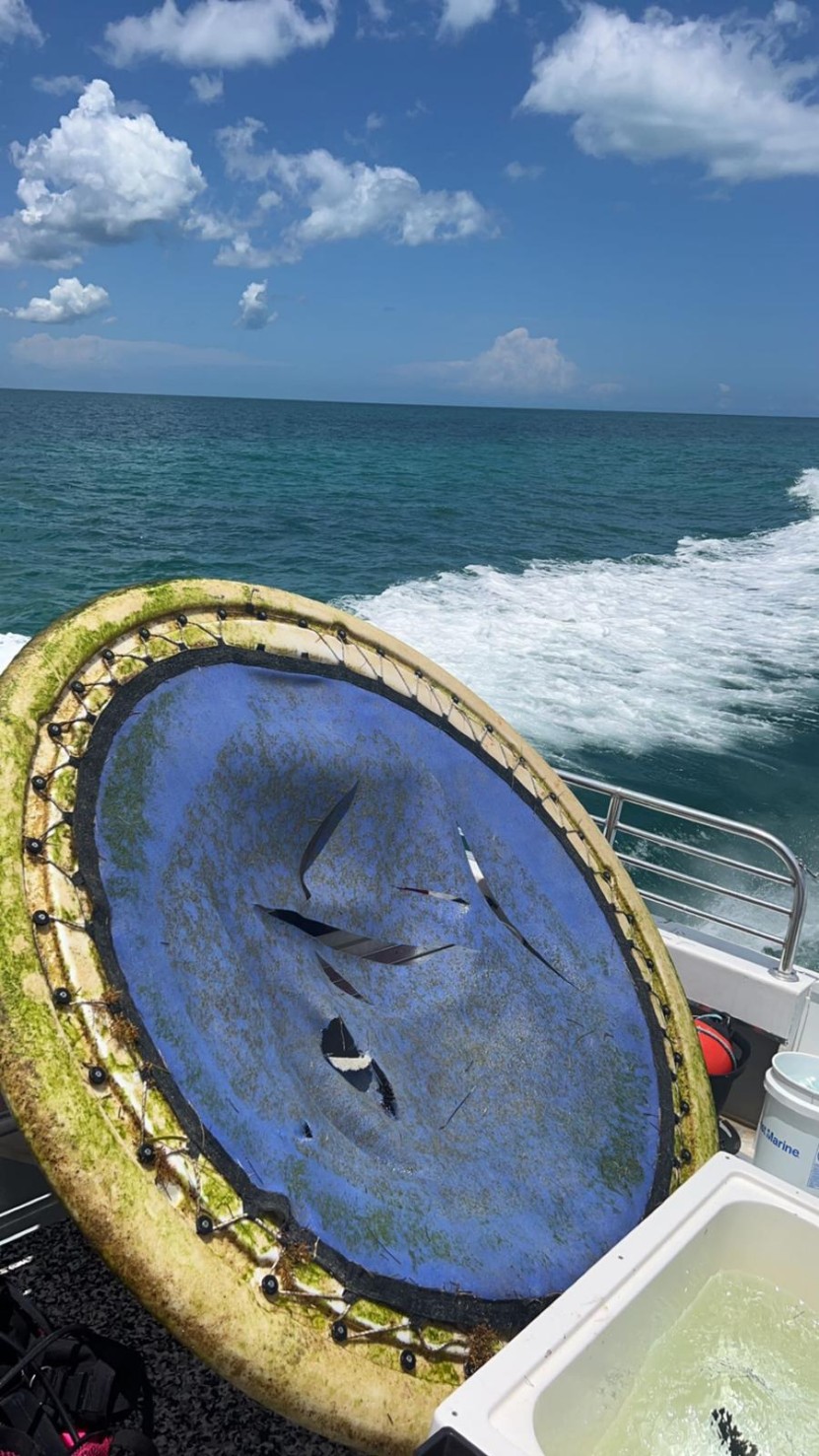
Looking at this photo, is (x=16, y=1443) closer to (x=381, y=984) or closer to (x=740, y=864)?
(x=381, y=984)

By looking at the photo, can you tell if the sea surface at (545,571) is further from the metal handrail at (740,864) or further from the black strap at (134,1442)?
the black strap at (134,1442)

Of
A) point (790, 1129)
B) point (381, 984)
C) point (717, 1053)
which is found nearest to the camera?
point (381, 984)

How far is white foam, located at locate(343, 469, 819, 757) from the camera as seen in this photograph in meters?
13.8

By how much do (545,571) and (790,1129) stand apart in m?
22.4

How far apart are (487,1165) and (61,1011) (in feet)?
3.99

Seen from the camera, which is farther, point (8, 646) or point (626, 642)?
point (626, 642)

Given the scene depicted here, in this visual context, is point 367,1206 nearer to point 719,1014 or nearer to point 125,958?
point 125,958

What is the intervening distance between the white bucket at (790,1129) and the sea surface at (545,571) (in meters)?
4.88

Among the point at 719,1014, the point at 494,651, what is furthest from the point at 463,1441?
the point at 494,651

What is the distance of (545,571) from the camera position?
2514 centimetres

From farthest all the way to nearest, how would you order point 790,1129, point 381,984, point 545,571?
point 545,571
point 790,1129
point 381,984

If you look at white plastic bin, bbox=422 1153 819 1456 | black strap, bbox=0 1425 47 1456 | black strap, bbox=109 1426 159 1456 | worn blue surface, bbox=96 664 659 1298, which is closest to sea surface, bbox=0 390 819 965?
worn blue surface, bbox=96 664 659 1298

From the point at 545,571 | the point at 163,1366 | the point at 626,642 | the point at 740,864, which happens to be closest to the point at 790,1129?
the point at 740,864

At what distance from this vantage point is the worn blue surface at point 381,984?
7.89 feet
